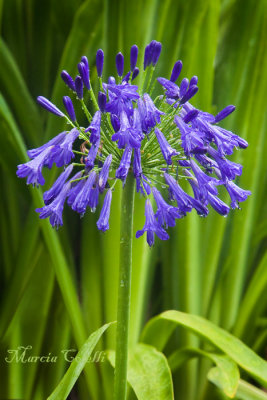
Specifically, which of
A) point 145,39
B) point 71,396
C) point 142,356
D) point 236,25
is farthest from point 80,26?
point 71,396

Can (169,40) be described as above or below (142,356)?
above

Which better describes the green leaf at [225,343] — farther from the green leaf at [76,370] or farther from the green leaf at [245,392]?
the green leaf at [76,370]

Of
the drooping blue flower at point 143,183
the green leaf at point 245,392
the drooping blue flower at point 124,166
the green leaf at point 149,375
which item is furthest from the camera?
the green leaf at point 245,392

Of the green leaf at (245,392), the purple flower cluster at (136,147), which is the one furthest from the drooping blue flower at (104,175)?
the green leaf at (245,392)

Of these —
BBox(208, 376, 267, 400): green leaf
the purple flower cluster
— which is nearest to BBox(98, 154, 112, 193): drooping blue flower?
the purple flower cluster

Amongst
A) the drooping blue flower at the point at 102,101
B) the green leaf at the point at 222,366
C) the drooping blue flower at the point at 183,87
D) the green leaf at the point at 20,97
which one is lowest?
the green leaf at the point at 222,366

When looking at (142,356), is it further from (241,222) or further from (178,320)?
(241,222)
